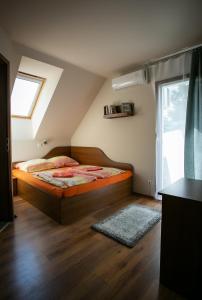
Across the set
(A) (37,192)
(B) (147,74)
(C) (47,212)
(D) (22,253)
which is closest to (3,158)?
(A) (37,192)

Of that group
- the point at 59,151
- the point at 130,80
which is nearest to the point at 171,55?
the point at 130,80

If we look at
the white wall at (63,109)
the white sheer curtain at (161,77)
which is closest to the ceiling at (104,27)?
the white sheer curtain at (161,77)

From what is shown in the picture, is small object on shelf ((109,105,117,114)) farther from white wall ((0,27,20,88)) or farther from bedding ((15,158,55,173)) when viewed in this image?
white wall ((0,27,20,88))

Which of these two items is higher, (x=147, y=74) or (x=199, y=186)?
(x=147, y=74)

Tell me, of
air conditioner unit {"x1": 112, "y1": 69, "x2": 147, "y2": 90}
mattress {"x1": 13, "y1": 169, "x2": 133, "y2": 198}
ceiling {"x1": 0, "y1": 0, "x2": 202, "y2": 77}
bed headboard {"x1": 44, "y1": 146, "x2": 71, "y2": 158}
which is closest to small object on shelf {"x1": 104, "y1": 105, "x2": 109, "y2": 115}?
air conditioner unit {"x1": 112, "y1": 69, "x2": 147, "y2": 90}

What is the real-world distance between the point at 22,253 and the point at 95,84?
3.29 meters

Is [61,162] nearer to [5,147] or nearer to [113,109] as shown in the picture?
[113,109]

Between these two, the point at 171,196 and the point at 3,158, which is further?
the point at 3,158

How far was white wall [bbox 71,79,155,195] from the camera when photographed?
3.29 meters

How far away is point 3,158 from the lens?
7.82 feet

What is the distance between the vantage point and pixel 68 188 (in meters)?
2.44

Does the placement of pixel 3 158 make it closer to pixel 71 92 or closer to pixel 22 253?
pixel 22 253

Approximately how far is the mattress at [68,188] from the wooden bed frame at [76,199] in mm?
49

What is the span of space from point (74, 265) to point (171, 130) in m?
2.42
